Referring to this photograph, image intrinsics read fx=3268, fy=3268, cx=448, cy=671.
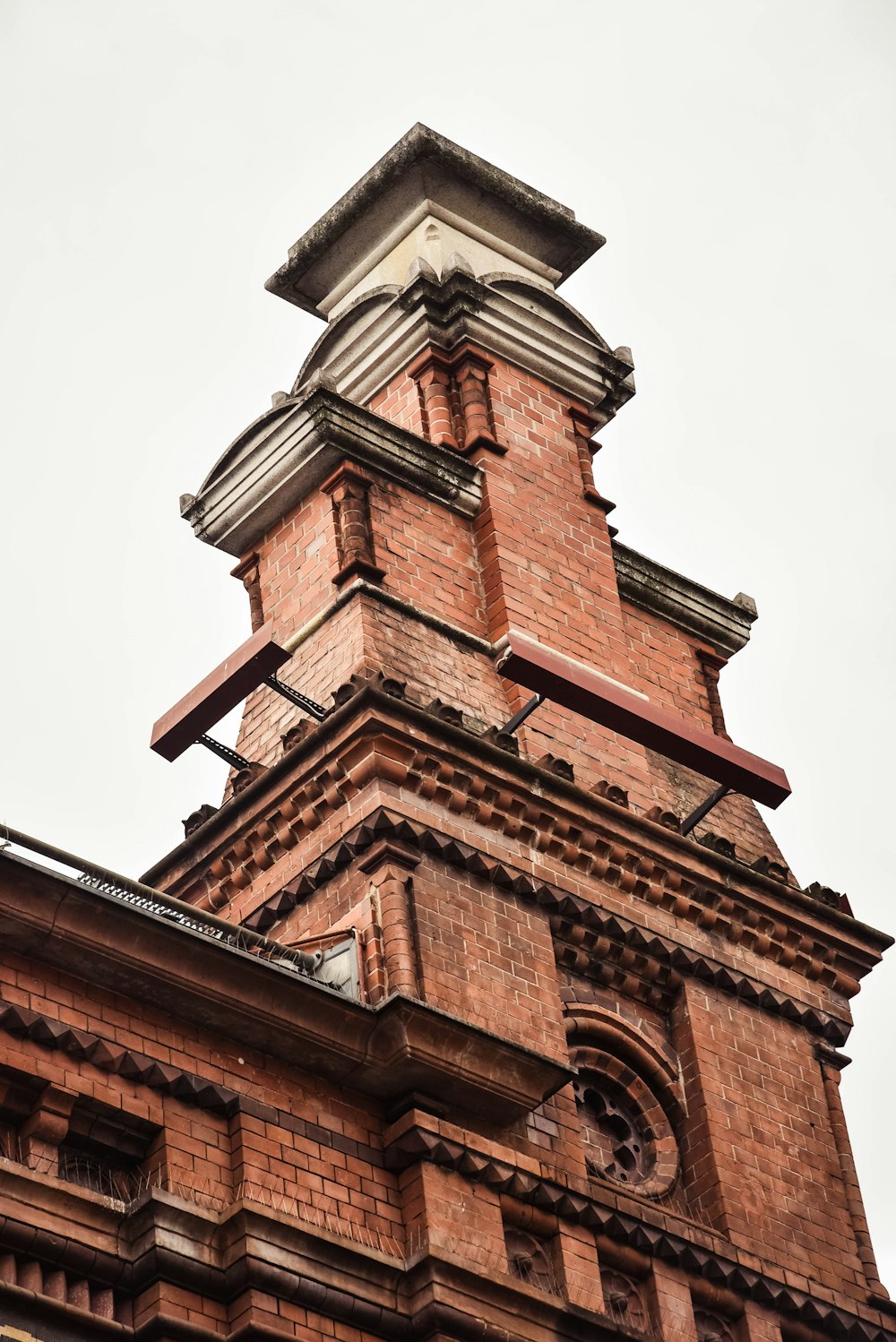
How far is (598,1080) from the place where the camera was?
1383 inches

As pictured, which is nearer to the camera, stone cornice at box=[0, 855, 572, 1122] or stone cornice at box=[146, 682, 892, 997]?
stone cornice at box=[0, 855, 572, 1122]

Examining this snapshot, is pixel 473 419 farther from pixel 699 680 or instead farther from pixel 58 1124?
pixel 58 1124

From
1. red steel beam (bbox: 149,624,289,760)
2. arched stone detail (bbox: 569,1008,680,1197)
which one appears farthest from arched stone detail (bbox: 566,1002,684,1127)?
red steel beam (bbox: 149,624,289,760)

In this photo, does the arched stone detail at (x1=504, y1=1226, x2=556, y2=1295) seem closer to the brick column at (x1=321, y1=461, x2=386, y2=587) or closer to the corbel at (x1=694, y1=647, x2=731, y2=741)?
the brick column at (x1=321, y1=461, x2=386, y2=587)

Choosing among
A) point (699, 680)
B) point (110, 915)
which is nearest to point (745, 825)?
point (699, 680)

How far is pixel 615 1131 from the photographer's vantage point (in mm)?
35031

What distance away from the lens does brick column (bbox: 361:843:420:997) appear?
32500 millimetres

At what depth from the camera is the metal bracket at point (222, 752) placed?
3703 centimetres

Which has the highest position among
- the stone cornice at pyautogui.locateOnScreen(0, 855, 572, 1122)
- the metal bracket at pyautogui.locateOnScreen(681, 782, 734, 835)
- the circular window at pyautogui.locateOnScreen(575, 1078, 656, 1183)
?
the metal bracket at pyautogui.locateOnScreen(681, 782, 734, 835)

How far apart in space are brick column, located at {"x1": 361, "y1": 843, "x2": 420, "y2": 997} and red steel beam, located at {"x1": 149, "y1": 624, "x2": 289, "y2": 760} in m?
3.20

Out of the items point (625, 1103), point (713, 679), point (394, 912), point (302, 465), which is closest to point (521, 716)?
point (394, 912)

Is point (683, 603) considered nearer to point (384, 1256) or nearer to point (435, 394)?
point (435, 394)

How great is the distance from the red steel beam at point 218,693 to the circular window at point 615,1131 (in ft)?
18.9

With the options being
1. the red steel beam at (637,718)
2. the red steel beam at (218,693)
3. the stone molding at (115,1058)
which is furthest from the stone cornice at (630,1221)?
the red steel beam at (218,693)
